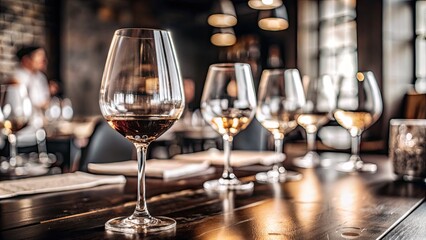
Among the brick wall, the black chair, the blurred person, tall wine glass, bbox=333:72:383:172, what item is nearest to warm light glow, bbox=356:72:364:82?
tall wine glass, bbox=333:72:383:172

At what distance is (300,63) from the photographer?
694 cm

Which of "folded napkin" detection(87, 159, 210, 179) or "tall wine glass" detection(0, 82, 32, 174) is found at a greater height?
"tall wine glass" detection(0, 82, 32, 174)

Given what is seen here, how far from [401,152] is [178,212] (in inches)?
23.5

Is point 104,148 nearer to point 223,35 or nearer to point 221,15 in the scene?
point 221,15

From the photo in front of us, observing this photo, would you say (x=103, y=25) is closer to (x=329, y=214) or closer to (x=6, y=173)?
(x=6, y=173)

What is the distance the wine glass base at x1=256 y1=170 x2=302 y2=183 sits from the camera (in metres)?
1.10

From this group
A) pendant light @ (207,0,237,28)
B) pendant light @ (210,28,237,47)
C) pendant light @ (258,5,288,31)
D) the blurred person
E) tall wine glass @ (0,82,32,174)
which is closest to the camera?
tall wine glass @ (0,82,32,174)

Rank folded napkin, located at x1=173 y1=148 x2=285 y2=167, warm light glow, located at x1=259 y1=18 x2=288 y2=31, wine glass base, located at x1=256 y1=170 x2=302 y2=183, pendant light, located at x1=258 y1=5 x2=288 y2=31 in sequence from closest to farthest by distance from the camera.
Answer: wine glass base, located at x1=256 y1=170 x2=302 y2=183 → folded napkin, located at x1=173 y1=148 x2=285 y2=167 → pendant light, located at x1=258 y1=5 x2=288 y2=31 → warm light glow, located at x1=259 y1=18 x2=288 y2=31

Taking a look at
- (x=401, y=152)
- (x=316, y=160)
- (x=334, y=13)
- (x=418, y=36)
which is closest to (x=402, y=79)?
(x=418, y=36)

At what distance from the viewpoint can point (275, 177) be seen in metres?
1.13

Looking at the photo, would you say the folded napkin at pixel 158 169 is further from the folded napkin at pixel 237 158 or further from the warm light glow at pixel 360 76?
the warm light glow at pixel 360 76

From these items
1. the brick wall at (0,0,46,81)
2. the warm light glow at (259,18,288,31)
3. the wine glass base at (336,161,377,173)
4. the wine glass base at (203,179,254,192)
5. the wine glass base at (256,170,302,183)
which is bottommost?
the wine glass base at (336,161,377,173)

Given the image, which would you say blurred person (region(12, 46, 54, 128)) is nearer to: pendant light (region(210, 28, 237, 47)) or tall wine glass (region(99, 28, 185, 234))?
pendant light (region(210, 28, 237, 47))

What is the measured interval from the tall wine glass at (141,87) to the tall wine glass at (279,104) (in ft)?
1.73
